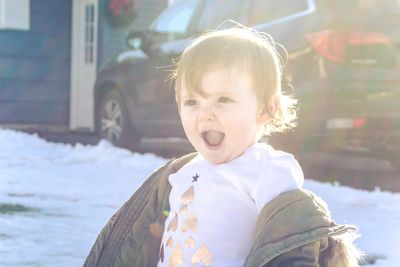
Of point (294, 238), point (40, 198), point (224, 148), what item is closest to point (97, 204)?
point (40, 198)

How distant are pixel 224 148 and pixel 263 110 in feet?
0.52

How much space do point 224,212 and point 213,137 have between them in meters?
0.21

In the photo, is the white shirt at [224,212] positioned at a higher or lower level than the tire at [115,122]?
higher

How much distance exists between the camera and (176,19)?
318 inches

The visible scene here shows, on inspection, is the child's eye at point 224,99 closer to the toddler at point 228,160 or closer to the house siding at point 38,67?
the toddler at point 228,160

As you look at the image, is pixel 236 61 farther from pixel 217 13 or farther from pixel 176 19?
pixel 176 19

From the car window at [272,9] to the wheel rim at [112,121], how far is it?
2.52m

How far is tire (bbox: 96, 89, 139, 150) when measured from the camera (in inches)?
343

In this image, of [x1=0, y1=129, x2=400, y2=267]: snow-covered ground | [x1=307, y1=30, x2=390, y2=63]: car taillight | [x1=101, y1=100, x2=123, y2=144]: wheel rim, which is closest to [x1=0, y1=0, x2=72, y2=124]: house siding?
[x1=101, y1=100, x2=123, y2=144]: wheel rim

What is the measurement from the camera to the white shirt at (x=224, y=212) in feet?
7.27

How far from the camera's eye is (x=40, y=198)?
5.28 m

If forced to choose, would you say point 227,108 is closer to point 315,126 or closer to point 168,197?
point 168,197

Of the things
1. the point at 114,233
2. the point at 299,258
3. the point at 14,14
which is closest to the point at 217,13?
the point at 114,233

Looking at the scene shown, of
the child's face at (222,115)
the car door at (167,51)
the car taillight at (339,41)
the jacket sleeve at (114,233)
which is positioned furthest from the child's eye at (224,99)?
the car door at (167,51)
